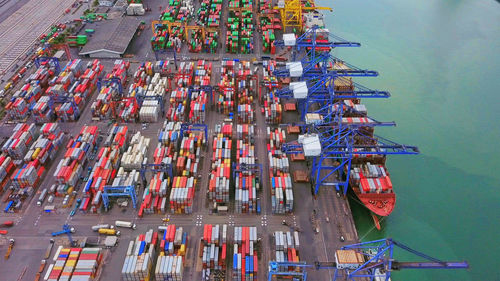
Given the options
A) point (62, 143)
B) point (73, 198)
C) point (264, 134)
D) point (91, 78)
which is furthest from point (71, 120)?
point (264, 134)

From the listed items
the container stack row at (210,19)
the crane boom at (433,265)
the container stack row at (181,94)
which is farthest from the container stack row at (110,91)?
the crane boom at (433,265)

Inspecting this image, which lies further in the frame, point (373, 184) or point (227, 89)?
point (227, 89)

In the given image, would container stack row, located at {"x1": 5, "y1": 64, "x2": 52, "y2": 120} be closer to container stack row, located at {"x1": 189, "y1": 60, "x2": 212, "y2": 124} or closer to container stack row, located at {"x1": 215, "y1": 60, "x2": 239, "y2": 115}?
container stack row, located at {"x1": 189, "y1": 60, "x2": 212, "y2": 124}

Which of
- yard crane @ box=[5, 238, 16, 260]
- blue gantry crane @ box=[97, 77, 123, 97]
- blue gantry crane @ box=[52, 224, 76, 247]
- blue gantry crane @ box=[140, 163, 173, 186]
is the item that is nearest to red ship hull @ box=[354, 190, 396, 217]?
blue gantry crane @ box=[140, 163, 173, 186]

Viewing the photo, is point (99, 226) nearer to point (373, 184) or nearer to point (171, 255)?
point (171, 255)

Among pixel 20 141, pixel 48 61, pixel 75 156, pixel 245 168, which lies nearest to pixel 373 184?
pixel 245 168

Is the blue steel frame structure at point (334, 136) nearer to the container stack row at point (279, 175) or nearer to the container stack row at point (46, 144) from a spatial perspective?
the container stack row at point (279, 175)
